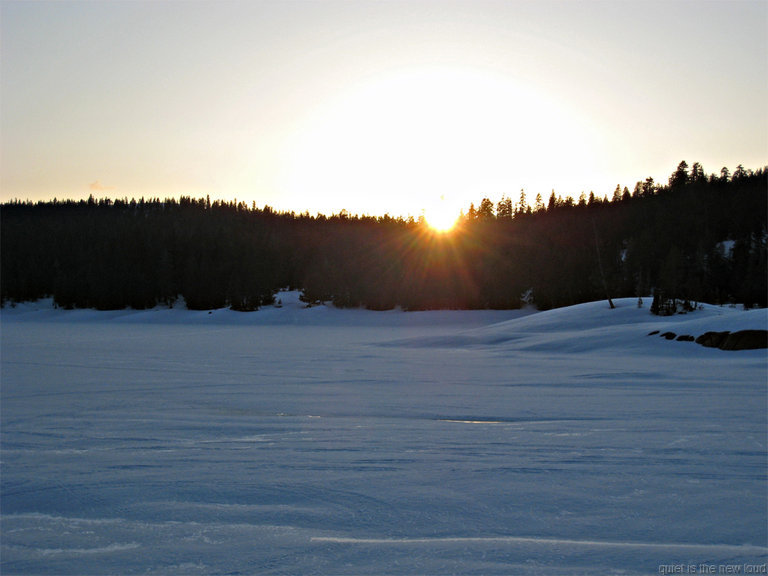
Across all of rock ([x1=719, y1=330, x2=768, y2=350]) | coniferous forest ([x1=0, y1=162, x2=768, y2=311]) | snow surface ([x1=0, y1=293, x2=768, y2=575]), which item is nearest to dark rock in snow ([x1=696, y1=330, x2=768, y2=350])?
rock ([x1=719, y1=330, x2=768, y2=350])

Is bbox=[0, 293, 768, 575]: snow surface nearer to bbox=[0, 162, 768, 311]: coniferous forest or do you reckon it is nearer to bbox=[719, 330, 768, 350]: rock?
bbox=[719, 330, 768, 350]: rock

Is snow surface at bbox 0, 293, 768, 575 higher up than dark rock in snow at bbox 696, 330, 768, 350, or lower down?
lower down

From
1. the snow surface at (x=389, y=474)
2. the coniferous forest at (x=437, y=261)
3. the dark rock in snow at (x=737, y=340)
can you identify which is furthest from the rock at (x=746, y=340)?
the coniferous forest at (x=437, y=261)

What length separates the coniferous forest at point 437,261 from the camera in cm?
5216

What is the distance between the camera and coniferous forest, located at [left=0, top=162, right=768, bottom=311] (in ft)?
171

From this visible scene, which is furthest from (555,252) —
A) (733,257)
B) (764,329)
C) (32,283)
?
(32,283)

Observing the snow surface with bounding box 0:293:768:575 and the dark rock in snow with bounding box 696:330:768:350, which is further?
the dark rock in snow with bounding box 696:330:768:350

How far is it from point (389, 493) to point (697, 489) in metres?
2.39

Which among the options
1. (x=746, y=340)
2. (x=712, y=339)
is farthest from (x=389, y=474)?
(x=712, y=339)

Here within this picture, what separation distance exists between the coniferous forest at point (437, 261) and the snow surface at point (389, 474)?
33.2 meters

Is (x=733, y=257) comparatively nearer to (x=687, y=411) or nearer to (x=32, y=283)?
(x=687, y=411)

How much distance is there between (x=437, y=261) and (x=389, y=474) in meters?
53.4

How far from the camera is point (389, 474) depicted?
16.3 feet

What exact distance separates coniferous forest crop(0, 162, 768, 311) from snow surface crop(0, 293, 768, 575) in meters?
33.2
